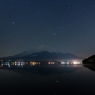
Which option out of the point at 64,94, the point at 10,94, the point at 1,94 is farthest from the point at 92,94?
the point at 1,94

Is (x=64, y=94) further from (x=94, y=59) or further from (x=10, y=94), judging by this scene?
(x=94, y=59)

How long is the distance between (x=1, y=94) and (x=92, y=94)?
795 cm

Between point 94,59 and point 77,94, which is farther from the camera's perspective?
point 94,59

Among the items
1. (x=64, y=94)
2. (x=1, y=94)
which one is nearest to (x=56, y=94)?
(x=64, y=94)

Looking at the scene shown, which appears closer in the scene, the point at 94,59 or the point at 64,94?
the point at 64,94

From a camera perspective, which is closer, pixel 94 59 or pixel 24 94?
pixel 24 94

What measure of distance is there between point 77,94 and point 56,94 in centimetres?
186

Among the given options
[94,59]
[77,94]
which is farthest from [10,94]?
[94,59]

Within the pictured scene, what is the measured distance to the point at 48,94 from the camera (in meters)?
9.12

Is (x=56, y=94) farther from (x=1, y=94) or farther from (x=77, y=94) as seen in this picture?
(x=1, y=94)

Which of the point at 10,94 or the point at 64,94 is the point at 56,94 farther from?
the point at 10,94

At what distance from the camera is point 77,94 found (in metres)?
9.16

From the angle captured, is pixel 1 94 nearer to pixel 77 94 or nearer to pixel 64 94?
pixel 64 94

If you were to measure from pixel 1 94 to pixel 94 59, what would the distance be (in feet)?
440
